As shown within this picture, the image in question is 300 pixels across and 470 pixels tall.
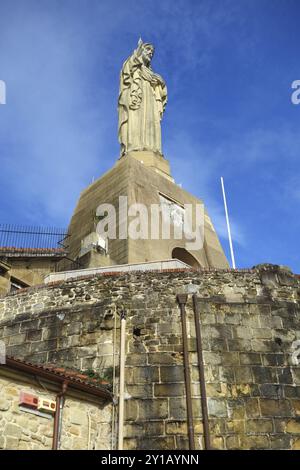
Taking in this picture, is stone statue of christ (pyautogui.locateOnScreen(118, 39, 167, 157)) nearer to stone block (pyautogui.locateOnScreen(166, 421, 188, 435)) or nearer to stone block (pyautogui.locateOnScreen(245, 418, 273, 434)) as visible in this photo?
stone block (pyautogui.locateOnScreen(166, 421, 188, 435))

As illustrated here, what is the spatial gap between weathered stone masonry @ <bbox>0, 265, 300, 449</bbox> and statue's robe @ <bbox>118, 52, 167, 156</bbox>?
1266 centimetres

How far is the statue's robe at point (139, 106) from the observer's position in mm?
25500

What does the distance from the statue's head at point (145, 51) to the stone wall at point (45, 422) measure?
69.1 feet

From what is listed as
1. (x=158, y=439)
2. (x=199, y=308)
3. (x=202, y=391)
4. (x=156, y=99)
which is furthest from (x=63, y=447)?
(x=156, y=99)

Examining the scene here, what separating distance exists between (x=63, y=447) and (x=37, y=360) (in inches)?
130

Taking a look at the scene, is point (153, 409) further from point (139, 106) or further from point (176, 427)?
point (139, 106)

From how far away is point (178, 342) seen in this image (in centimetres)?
1239

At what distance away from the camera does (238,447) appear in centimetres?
1082

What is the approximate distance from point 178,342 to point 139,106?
16.8m

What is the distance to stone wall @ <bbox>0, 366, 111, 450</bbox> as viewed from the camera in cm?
945

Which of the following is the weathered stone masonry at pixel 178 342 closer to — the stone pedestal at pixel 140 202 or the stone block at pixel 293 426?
the stone block at pixel 293 426

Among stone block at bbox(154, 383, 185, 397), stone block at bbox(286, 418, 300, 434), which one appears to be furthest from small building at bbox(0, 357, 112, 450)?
stone block at bbox(286, 418, 300, 434)

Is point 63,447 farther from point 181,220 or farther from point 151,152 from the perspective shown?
point 151,152

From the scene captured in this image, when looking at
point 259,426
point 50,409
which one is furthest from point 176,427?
point 50,409
